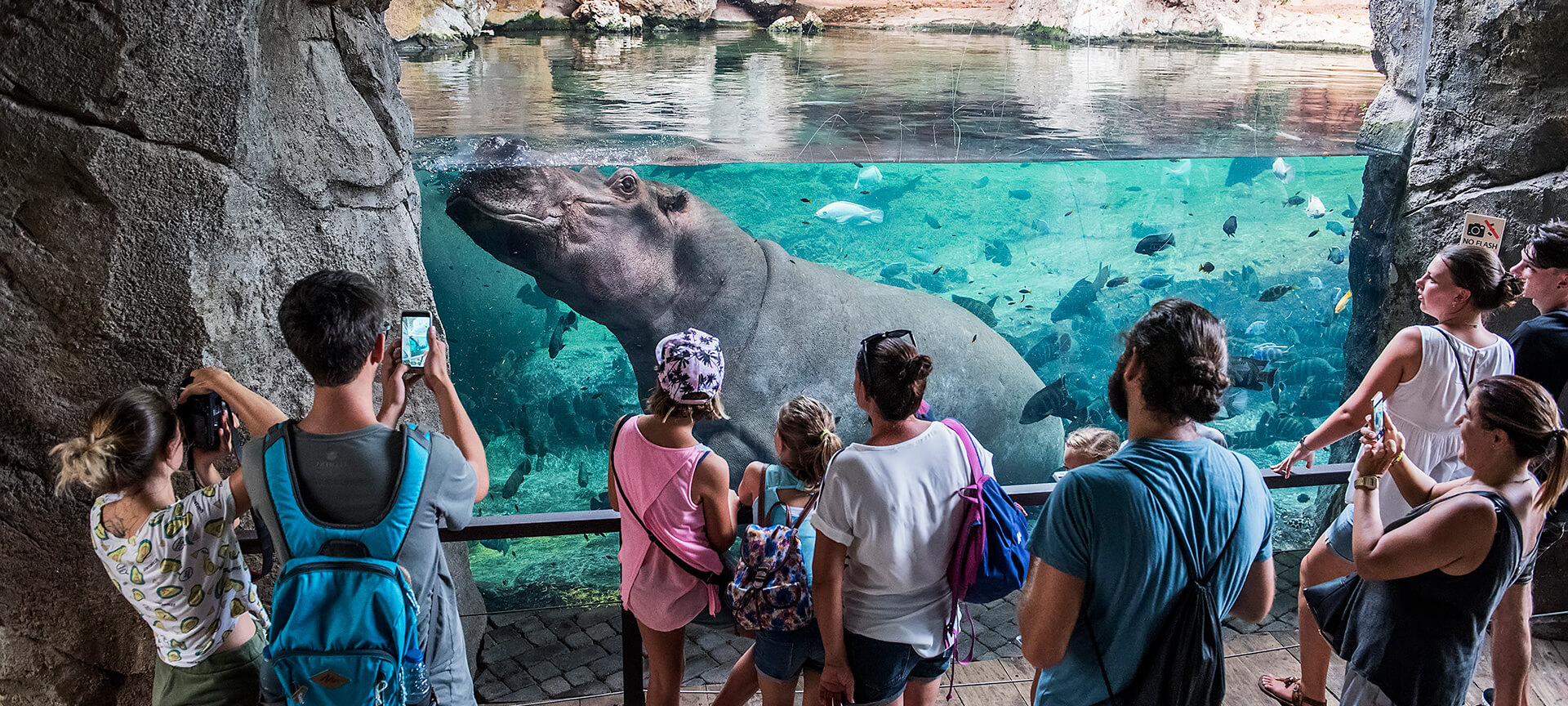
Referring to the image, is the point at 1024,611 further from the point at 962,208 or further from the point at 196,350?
the point at 962,208

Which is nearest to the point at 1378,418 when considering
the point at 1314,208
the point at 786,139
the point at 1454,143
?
the point at 1454,143

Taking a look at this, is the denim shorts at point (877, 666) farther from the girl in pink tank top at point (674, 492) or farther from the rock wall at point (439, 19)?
the rock wall at point (439, 19)

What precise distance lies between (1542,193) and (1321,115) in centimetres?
236

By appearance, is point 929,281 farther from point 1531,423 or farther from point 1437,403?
point 1531,423

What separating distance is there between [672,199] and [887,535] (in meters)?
3.98

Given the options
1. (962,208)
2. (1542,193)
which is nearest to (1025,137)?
(1542,193)

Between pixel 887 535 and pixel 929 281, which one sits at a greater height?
pixel 887 535

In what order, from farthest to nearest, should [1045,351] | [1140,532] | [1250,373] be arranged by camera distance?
[1045,351] < [1250,373] < [1140,532]

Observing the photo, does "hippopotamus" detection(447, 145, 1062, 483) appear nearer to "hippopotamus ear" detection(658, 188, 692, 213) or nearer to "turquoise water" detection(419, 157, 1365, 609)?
"hippopotamus ear" detection(658, 188, 692, 213)

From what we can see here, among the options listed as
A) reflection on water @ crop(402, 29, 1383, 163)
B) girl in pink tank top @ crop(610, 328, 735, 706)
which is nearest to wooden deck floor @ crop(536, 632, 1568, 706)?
girl in pink tank top @ crop(610, 328, 735, 706)

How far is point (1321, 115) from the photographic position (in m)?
6.44

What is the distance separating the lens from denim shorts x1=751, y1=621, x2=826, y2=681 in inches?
86.5

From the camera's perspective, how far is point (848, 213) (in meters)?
6.63

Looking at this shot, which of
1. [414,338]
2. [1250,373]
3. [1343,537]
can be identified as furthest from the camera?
[1250,373]
